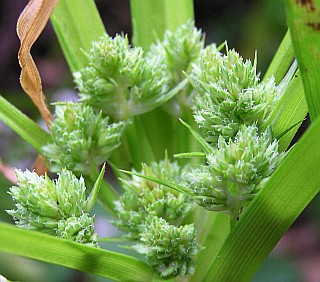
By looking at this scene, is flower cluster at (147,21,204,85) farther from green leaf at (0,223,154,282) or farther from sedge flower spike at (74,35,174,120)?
green leaf at (0,223,154,282)

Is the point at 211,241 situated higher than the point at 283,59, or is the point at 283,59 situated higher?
the point at 283,59

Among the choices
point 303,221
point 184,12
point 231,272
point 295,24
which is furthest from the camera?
point 303,221

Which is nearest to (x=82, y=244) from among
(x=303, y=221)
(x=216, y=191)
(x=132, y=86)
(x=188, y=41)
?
(x=216, y=191)

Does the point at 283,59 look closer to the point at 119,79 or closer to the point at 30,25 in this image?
the point at 119,79

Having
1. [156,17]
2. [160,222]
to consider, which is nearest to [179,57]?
[156,17]

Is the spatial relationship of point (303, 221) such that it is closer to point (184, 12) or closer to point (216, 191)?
point (184, 12)

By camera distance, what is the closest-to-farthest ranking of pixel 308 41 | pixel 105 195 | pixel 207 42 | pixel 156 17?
1. pixel 308 41
2. pixel 105 195
3. pixel 156 17
4. pixel 207 42

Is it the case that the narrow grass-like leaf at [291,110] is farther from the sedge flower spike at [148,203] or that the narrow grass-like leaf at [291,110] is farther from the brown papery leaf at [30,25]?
the brown papery leaf at [30,25]
